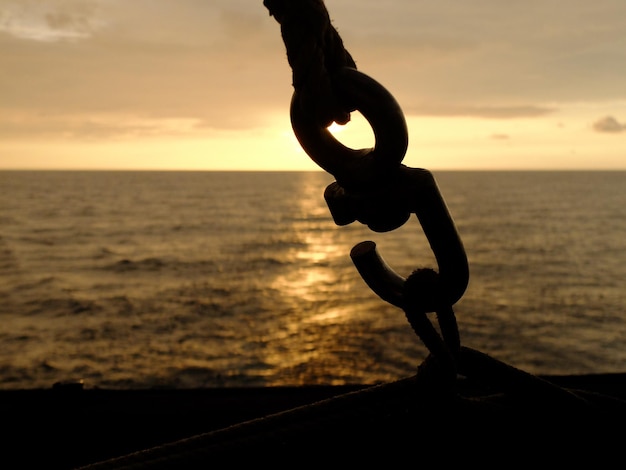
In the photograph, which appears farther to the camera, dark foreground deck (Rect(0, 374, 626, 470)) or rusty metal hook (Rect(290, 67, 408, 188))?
dark foreground deck (Rect(0, 374, 626, 470))

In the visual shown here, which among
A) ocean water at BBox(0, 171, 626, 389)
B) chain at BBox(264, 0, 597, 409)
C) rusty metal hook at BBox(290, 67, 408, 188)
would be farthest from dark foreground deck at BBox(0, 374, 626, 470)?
ocean water at BBox(0, 171, 626, 389)

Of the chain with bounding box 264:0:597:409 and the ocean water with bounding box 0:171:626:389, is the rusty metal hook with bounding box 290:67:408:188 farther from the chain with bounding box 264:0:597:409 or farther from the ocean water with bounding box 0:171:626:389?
the ocean water with bounding box 0:171:626:389

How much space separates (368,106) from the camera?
0.87 meters

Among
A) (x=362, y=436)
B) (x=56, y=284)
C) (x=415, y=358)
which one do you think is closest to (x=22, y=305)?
(x=56, y=284)

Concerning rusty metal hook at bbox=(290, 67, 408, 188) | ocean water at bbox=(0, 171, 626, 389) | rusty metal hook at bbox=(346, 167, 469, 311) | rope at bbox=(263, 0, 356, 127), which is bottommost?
ocean water at bbox=(0, 171, 626, 389)

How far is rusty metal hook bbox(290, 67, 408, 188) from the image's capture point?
2.84 feet

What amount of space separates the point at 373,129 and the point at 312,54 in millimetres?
159

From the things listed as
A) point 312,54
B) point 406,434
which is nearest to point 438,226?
point 312,54

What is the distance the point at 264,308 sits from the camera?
17781mm

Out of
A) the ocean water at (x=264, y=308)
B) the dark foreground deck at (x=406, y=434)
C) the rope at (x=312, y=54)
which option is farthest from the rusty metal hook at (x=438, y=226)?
the ocean water at (x=264, y=308)

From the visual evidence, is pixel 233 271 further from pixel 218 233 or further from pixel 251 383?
pixel 218 233

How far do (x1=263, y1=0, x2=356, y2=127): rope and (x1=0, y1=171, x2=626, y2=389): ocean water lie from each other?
10.7 meters

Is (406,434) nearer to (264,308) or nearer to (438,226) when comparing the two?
(438,226)

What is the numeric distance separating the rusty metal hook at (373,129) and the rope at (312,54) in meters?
0.01
